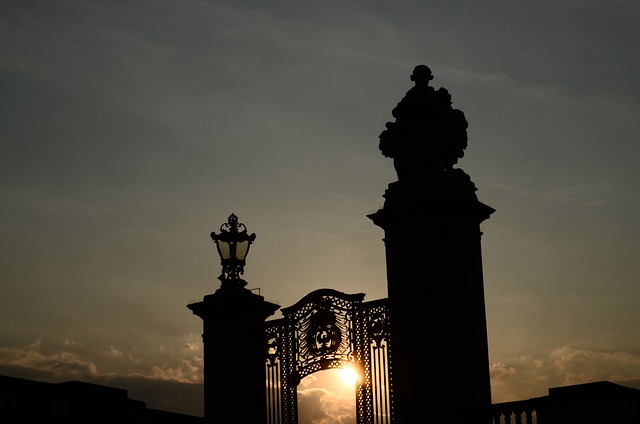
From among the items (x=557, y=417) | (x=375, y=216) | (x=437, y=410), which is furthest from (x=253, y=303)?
(x=557, y=417)

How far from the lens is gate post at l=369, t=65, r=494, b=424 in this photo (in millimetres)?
23000

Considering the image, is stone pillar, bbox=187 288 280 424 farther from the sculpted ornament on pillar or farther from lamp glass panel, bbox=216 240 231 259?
the sculpted ornament on pillar

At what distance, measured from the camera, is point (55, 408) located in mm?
18031

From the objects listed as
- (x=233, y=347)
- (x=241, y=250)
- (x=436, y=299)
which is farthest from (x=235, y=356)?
(x=436, y=299)

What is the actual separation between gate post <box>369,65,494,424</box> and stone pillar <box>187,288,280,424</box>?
3.54m

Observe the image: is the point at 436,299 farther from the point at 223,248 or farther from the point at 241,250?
the point at 223,248

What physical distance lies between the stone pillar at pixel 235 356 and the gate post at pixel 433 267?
11.6 ft

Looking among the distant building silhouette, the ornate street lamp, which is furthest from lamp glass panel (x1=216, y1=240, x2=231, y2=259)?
the distant building silhouette

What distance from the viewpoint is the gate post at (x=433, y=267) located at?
2300 cm

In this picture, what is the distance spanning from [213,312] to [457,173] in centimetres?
640

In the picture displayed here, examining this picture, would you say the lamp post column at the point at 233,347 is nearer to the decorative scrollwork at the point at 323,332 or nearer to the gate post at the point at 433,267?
the decorative scrollwork at the point at 323,332

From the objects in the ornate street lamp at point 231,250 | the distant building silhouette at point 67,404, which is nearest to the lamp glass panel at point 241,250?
the ornate street lamp at point 231,250

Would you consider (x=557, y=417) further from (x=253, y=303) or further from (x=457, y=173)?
(x=253, y=303)

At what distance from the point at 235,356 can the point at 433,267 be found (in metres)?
5.30
